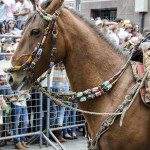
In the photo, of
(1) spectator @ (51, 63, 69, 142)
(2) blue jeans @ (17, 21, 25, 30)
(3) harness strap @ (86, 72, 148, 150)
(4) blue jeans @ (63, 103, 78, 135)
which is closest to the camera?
(3) harness strap @ (86, 72, 148, 150)

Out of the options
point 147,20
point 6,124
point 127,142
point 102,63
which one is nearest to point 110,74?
point 102,63

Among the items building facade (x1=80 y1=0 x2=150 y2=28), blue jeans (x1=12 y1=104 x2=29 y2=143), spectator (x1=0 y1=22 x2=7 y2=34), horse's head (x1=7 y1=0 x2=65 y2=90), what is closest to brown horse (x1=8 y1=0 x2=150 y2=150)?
horse's head (x1=7 y1=0 x2=65 y2=90)

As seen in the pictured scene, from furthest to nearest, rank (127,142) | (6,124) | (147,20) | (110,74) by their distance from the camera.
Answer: (147,20) → (6,124) → (110,74) → (127,142)

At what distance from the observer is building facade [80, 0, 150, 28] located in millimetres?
17919

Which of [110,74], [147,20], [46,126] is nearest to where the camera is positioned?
[110,74]

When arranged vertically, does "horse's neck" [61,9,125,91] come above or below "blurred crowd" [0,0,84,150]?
above

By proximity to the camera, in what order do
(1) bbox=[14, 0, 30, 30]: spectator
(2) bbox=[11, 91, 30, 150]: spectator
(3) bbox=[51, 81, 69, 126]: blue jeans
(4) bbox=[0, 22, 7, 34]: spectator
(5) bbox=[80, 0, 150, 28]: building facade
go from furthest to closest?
(5) bbox=[80, 0, 150, 28]: building facade < (1) bbox=[14, 0, 30, 30]: spectator < (4) bbox=[0, 22, 7, 34]: spectator < (3) bbox=[51, 81, 69, 126]: blue jeans < (2) bbox=[11, 91, 30, 150]: spectator

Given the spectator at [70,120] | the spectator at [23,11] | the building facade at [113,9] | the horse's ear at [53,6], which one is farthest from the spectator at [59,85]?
the building facade at [113,9]

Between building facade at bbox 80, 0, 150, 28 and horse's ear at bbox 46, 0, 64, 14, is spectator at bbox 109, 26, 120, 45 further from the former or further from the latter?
building facade at bbox 80, 0, 150, 28

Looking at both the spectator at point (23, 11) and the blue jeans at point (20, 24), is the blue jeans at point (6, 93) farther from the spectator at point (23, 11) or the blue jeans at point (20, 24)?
the spectator at point (23, 11)

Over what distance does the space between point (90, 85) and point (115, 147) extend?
2.17 feet

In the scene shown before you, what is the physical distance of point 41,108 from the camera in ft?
22.8

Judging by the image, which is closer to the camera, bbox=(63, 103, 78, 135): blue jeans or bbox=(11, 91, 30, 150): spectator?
bbox=(11, 91, 30, 150): spectator

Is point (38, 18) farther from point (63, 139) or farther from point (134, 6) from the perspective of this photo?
point (134, 6)
